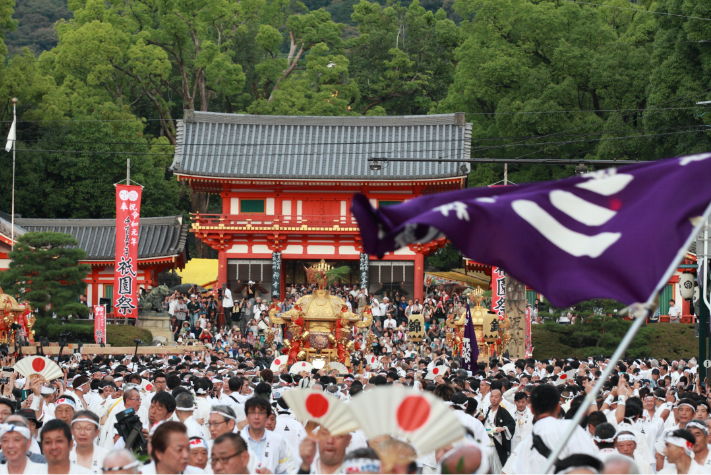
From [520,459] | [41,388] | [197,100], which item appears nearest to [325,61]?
[197,100]

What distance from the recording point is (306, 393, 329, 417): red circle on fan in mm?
5738

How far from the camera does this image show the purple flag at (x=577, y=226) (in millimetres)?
5023

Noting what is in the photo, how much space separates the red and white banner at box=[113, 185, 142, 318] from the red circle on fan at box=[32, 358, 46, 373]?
17.0 metres

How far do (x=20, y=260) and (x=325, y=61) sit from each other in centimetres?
2240

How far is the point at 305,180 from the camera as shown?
33.6 meters

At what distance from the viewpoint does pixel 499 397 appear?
943 cm

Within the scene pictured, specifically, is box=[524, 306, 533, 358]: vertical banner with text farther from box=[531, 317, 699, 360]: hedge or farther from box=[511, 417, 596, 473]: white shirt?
box=[511, 417, 596, 473]: white shirt

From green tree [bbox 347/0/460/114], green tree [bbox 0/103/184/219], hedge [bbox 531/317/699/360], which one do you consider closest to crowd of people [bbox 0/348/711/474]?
hedge [bbox 531/317/699/360]

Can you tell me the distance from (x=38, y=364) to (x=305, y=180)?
24.3m

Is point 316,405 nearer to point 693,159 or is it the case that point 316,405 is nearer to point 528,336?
point 693,159

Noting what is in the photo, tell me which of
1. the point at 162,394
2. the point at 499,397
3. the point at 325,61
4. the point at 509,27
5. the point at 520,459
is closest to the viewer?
the point at 520,459

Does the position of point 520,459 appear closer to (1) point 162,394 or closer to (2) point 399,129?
(1) point 162,394

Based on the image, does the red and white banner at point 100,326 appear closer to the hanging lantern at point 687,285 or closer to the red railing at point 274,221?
the red railing at point 274,221

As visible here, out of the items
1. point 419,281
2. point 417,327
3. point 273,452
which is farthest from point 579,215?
point 419,281
